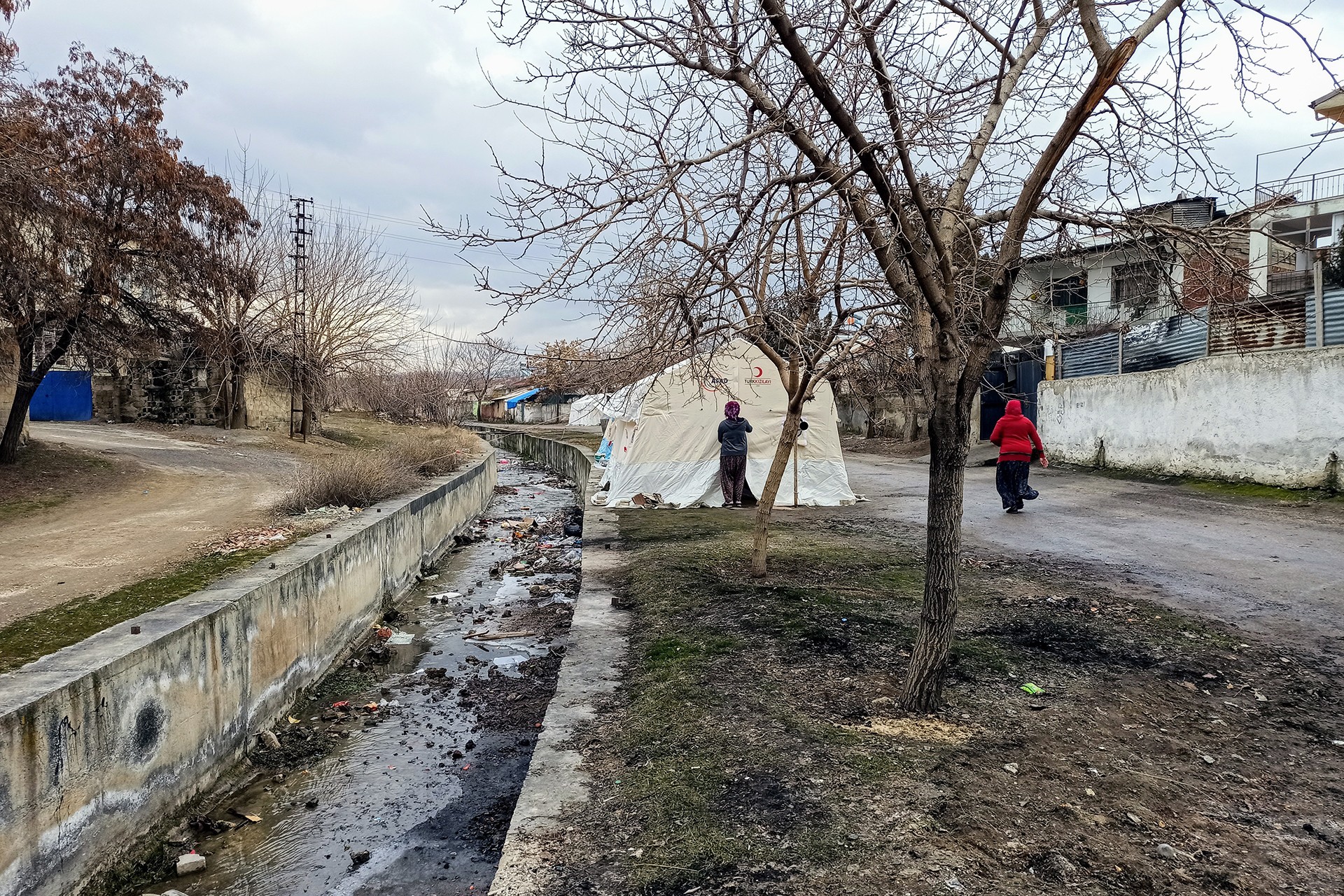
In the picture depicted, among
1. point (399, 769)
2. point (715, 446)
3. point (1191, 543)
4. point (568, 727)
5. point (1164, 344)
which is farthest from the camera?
point (1164, 344)

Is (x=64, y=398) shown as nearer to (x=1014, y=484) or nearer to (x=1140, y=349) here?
(x=1014, y=484)

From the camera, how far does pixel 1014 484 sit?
449 inches

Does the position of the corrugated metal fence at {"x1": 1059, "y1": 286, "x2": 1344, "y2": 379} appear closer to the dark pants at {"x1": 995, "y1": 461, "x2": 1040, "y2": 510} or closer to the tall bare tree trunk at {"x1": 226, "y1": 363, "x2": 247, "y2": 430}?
the dark pants at {"x1": 995, "y1": 461, "x2": 1040, "y2": 510}

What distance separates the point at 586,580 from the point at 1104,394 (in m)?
13.4

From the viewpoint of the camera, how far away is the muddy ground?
2.75m

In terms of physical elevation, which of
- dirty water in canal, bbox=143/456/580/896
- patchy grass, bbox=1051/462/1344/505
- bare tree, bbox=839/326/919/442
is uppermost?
bare tree, bbox=839/326/919/442

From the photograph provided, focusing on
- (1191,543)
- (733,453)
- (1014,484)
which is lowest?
(1191,543)

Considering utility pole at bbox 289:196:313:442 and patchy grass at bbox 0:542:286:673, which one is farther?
utility pole at bbox 289:196:313:442

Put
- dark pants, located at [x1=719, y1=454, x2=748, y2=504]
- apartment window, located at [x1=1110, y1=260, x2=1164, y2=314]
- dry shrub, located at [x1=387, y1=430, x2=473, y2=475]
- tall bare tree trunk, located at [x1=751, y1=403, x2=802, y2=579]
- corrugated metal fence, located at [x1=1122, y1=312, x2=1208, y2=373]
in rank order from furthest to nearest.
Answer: corrugated metal fence, located at [x1=1122, y1=312, x2=1208, y2=373] → dry shrub, located at [x1=387, y1=430, x2=473, y2=475] → dark pants, located at [x1=719, y1=454, x2=748, y2=504] → tall bare tree trunk, located at [x1=751, y1=403, x2=802, y2=579] → apartment window, located at [x1=1110, y1=260, x2=1164, y2=314]

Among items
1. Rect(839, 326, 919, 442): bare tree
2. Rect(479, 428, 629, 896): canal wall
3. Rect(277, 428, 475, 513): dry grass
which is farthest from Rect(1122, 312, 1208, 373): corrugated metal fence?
Rect(277, 428, 475, 513): dry grass

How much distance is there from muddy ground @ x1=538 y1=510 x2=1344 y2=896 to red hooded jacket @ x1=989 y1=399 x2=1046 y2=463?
17.5 feet

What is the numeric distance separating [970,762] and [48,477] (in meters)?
12.6

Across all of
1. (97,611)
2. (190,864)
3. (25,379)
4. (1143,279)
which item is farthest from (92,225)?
(1143,279)

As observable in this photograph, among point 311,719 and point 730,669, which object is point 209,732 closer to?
point 311,719
